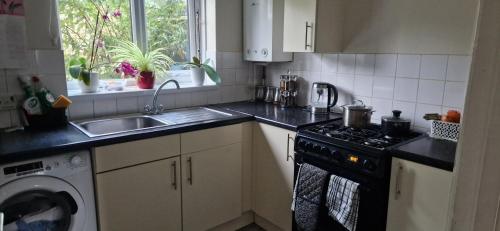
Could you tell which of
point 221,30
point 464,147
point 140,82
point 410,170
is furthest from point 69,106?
point 464,147

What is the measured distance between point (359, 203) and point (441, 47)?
987 mm

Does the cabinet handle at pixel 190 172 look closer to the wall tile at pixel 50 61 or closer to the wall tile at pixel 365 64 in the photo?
the wall tile at pixel 50 61

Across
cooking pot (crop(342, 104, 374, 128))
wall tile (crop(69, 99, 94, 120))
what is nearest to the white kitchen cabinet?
cooking pot (crop(342, 104, 374, 128))

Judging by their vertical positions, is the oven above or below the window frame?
below

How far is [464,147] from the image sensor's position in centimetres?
45

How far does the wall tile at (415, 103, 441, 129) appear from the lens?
194cm

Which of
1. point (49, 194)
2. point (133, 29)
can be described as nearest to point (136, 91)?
point (133, 29)

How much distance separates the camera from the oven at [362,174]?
161cm

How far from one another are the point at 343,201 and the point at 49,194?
1398mm

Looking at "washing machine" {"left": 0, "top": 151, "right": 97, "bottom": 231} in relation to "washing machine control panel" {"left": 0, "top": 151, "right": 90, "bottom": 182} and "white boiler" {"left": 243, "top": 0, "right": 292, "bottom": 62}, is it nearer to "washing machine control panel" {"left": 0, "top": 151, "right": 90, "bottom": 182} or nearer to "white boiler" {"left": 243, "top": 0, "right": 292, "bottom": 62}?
"washing machine control panel" {"left": 0, "top": 151, "right": 90, "bottom": 182}

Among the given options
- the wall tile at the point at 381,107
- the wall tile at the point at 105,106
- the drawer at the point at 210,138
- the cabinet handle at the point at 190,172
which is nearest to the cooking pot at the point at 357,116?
the wall tile at the point at 381,107

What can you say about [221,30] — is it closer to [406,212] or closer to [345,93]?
[345,93]

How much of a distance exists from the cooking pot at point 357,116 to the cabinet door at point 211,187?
0.74 m

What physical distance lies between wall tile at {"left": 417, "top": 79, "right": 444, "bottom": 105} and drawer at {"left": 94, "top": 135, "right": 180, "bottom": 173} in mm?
1448
